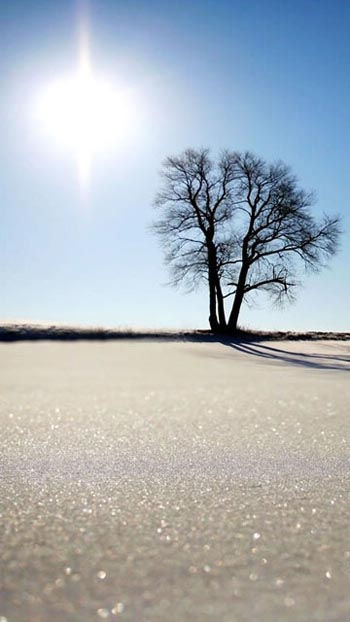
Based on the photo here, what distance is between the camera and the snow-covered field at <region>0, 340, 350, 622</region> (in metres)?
0.47

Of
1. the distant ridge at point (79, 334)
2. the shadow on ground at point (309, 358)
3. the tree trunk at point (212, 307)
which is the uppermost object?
the tree trunk at point (212, 307)

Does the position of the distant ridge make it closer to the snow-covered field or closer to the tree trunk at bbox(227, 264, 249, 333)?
the tree trunk at bbox(227, 264, 249, 333)

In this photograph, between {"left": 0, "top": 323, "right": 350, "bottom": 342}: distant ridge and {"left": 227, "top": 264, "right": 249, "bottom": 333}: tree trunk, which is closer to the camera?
{"left": 0, "top": 323, "right": 350, "bottom": 342}: distant ridge

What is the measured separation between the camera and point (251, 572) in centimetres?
52

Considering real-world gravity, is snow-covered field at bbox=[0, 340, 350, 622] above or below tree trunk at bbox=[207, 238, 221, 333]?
below

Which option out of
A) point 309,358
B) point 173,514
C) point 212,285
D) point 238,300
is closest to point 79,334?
point 309,358

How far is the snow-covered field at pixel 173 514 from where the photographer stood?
472 millimetres

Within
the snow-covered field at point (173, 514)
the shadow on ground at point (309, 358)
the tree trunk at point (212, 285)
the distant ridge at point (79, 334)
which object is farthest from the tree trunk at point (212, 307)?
the snow-covered field at point (173, 514)

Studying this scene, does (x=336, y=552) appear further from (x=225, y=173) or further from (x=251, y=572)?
(x=225, y=173)

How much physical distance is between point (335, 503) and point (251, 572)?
0.28 m

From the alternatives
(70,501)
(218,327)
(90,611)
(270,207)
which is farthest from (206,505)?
(270,207)

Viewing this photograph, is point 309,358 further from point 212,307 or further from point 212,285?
point 212,285

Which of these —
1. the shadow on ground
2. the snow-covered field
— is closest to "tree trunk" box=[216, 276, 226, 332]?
the shadow on ground

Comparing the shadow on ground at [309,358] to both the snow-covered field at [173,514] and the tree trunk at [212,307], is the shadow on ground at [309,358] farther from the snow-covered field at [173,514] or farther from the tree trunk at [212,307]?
the tree trunk at [212,307]
